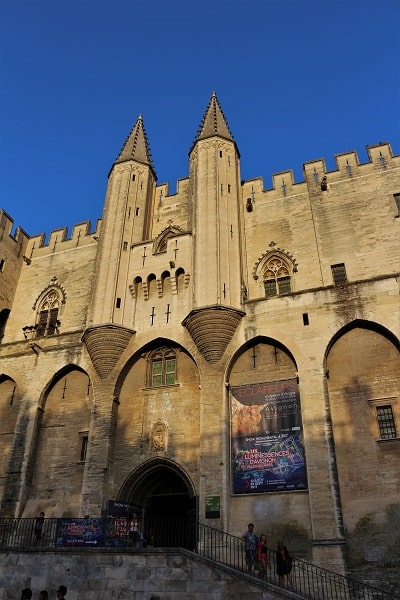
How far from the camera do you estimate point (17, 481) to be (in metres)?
17.4

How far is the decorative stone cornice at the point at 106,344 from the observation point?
18.2 metres

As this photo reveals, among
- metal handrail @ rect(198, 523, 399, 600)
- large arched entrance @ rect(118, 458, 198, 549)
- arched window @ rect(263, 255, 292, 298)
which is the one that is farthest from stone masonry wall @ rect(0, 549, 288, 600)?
arched window @ rect(263, 255, 292, 298)

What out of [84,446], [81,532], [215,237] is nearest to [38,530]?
[81,532]

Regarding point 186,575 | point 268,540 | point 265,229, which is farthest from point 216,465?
point 265,229

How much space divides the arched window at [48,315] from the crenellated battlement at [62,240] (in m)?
2.82

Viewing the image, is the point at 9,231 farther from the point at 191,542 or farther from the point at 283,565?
the point at 283,565

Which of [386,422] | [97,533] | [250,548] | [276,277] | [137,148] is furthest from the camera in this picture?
[137,148]

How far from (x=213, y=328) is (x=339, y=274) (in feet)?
18.6

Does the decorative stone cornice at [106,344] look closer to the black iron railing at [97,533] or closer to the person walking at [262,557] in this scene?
the black iron railing at [97,533]

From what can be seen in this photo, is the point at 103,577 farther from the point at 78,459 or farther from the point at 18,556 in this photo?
the point at 78,459

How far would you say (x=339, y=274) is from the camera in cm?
1938

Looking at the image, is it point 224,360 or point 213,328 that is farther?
point 213,328

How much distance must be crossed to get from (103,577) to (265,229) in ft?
47.3

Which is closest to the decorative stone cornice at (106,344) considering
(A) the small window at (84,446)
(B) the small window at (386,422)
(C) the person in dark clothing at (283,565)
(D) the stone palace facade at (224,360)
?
(D) the stone palace facade at (224,360)
